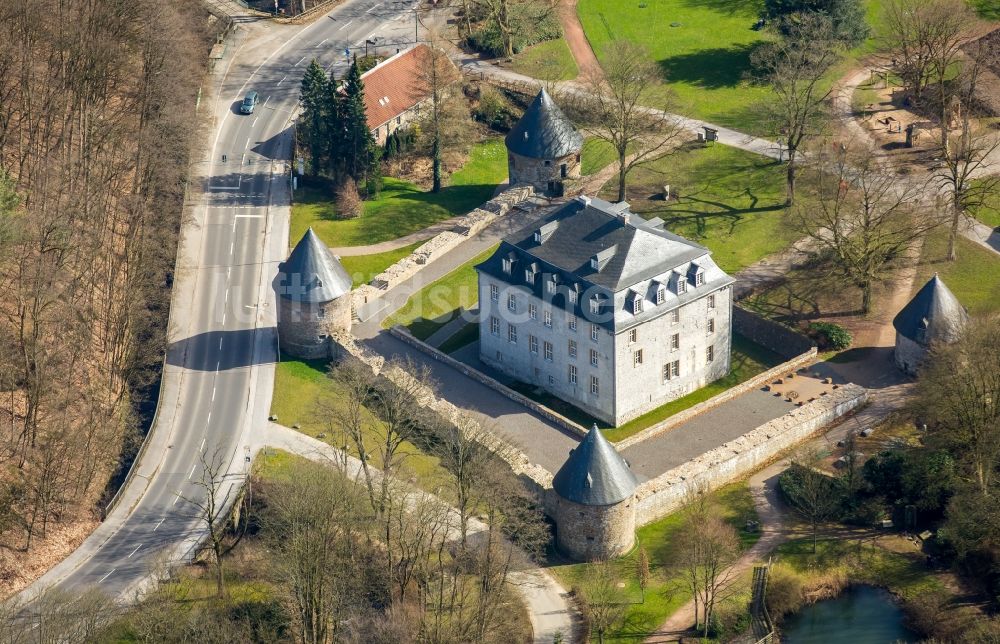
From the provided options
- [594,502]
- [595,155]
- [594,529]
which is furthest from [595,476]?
[595,155]

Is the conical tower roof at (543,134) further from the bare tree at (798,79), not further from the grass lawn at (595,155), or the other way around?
the bare tree at (798,79)

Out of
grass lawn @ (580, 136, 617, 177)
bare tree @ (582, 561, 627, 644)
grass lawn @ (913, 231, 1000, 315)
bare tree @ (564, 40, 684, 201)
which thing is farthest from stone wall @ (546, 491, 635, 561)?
grass lawn @ (580, 136, 617, 177)

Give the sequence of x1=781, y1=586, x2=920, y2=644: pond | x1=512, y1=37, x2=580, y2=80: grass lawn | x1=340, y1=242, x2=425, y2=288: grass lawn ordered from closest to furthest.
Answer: x1=781, y1=586, x2=920, y2=644: pond → x1=340, y1=242, x2=425, y2=288: grass lawn → x1=512, y1=37, x2=580, y2=80: grass lawn

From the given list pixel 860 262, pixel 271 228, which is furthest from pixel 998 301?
pixel 271 228

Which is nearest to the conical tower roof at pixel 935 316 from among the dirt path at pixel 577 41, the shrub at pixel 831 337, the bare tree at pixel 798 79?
the shrub at pixel 831 337

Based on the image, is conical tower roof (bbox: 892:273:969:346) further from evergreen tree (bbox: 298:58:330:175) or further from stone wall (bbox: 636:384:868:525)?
evergreen tree (bbox: 298:58:330:175)

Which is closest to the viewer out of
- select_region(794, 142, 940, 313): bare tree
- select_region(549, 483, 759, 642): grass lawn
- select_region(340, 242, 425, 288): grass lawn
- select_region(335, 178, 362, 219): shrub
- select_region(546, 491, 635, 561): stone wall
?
select_region(549, 483, 759, 642): grass lawn
